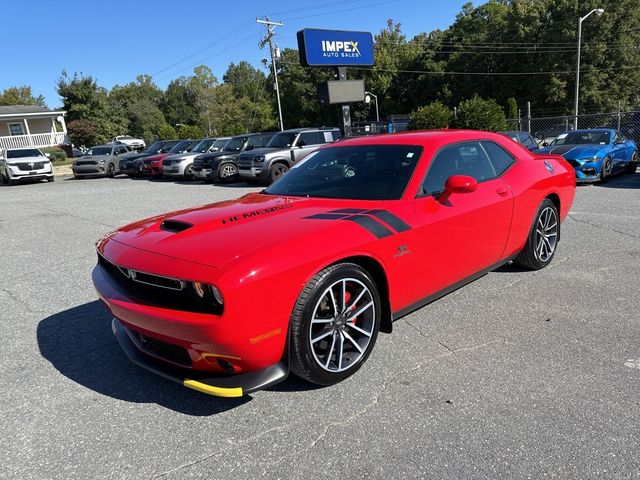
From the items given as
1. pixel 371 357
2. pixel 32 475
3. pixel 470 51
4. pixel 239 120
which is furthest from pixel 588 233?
pixel 239 120

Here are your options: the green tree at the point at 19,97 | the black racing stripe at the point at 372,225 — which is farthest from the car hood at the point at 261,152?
the green tree at the point at 19,97

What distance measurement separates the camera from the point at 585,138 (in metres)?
12.2

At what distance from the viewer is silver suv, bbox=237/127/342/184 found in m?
14.4

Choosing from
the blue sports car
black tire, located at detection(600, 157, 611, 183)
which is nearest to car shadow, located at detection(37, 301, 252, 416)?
the blue sports car

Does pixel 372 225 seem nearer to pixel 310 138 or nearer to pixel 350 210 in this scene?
pixel 350 210

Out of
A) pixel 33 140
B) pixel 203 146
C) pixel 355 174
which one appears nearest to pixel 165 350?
pixel 355 174

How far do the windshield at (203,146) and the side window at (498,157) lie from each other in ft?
54.6

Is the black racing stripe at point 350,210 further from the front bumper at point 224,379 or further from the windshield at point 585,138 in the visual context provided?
the windshield at point 585,138

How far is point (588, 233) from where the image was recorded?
Result: 21.1 feet

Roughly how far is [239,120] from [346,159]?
84.4m

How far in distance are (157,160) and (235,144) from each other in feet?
12.5

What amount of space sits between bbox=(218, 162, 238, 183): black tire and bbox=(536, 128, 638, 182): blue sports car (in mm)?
9924

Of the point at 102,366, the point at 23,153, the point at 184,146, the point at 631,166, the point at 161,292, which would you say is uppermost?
the point at 23,153

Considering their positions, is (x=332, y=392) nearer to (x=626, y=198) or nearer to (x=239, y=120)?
(x=626, y=198)
